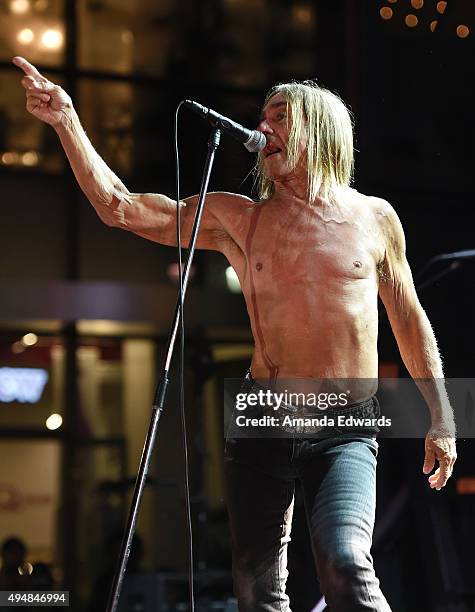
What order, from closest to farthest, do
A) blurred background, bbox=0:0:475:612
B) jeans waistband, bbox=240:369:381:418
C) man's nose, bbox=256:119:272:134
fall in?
jeans waistband, bbox=240:369:381:418
man's nose, bbox=256:119:272:134
blurred background, bbox=0:0:475:612

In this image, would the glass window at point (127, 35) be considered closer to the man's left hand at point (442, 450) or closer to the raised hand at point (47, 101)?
the raised hand at point (47, 101)

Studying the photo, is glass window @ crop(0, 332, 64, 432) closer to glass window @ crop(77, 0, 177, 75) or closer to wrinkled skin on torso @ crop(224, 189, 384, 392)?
glass window @ crop(77, 0, 177, 75)

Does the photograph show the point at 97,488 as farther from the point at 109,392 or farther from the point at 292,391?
the point at 292,391

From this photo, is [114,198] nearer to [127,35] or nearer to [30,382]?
[30,382]

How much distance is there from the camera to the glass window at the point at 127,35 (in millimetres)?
6488

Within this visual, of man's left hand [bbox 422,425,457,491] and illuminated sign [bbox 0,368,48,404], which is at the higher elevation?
illuminated sign [bbox 0,368,48,404]

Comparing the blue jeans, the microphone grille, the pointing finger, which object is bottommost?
the blue jeans

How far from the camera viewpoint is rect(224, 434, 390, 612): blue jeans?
234 centimetres

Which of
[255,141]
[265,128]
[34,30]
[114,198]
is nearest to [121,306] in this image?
[34,30]

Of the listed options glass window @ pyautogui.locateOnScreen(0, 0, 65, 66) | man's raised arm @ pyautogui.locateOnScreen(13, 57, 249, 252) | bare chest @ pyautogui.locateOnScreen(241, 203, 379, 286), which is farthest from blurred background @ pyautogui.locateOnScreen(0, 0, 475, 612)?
bare chest @ pyautogui.locateOnScreen(241, 203, 379, 286)

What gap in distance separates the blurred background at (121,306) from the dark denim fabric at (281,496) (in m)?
2.03

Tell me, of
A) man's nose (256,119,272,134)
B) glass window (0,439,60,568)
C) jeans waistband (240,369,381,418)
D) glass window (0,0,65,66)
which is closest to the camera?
jeans waistband (240,369,381,418)

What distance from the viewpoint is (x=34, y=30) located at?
6.34 m

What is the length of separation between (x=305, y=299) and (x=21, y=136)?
4049 mm
